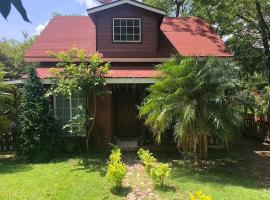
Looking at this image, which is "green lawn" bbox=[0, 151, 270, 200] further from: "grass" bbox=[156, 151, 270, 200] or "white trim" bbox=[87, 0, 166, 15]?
"white trim" bbox=[87, 0, 166, 15]

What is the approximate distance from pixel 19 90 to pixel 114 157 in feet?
19.9

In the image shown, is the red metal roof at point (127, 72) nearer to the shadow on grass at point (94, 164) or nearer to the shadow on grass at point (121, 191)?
the shadow on grass at point (94, 164)

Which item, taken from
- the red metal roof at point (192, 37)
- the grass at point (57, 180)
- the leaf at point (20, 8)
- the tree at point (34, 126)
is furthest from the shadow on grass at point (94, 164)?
the leaf at point (20, 8)

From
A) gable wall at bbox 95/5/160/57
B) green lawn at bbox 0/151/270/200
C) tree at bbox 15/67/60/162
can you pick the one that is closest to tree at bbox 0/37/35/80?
gable wall at bbox 95/5/160/57

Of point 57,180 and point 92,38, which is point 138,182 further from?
point 92,38

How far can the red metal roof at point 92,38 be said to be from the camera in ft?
54.0

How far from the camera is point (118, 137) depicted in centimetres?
1688

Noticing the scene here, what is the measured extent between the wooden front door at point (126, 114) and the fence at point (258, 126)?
621 cm

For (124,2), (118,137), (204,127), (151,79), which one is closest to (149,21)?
(124,2)

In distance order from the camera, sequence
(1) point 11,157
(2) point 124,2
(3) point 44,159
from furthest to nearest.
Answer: (2) point 124,2 → (1) point 11,157 → (3) point 44,159

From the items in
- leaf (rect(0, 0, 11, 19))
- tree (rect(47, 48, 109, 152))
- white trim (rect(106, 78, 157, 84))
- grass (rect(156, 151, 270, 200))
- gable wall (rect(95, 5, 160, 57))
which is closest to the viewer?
leaf (rect(0, 0, 11, 19))

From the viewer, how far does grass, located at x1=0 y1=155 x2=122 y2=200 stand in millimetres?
8836

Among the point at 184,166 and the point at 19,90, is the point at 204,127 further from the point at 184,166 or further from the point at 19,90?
the point at 19,90

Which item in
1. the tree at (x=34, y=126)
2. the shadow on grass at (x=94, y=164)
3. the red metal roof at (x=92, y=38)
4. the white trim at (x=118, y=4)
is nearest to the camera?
the shadow on grass at (x=94, y=164)
